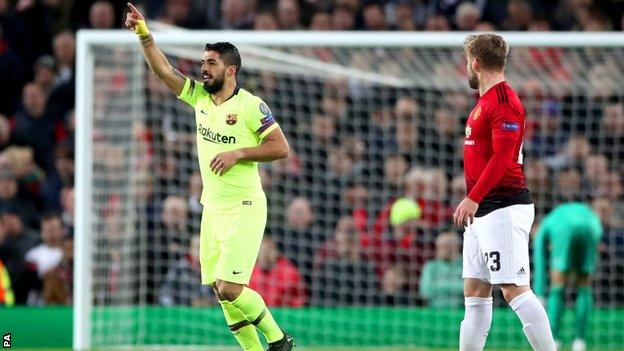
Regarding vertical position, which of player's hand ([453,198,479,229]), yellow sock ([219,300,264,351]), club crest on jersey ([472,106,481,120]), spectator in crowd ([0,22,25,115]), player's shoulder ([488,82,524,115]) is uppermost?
spectator in crowd ([0,22,25,115])

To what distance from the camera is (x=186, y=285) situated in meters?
13.4

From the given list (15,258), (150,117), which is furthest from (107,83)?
(15,258)

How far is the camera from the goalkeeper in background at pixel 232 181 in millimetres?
8508

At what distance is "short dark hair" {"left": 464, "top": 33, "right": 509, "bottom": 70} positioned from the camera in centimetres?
798

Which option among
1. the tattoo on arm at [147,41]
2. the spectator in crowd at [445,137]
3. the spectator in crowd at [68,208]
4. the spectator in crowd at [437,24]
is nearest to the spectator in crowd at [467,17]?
the spectator in crowd at [437,24]

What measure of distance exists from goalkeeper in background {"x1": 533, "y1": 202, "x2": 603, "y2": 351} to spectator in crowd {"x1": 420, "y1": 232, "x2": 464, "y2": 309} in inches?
41.5

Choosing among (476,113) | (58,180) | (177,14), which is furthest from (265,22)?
(476,113)

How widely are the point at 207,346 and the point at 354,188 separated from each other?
2484 mm

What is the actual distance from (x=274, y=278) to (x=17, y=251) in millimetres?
2717

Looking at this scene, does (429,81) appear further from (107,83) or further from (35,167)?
(35,167)

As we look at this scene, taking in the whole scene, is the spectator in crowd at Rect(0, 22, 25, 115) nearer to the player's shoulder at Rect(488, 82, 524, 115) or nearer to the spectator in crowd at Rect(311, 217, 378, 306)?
the spectator in crowd at Rect(311, 217, 378, 306)

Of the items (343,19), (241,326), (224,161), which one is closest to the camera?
(224,161)

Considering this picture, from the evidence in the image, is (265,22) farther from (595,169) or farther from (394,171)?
(595,169)

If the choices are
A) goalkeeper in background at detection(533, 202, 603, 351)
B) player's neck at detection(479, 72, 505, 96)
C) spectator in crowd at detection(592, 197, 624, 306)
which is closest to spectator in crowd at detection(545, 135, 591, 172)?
spectator in crowd at detection(592, 197, 624, 306)
